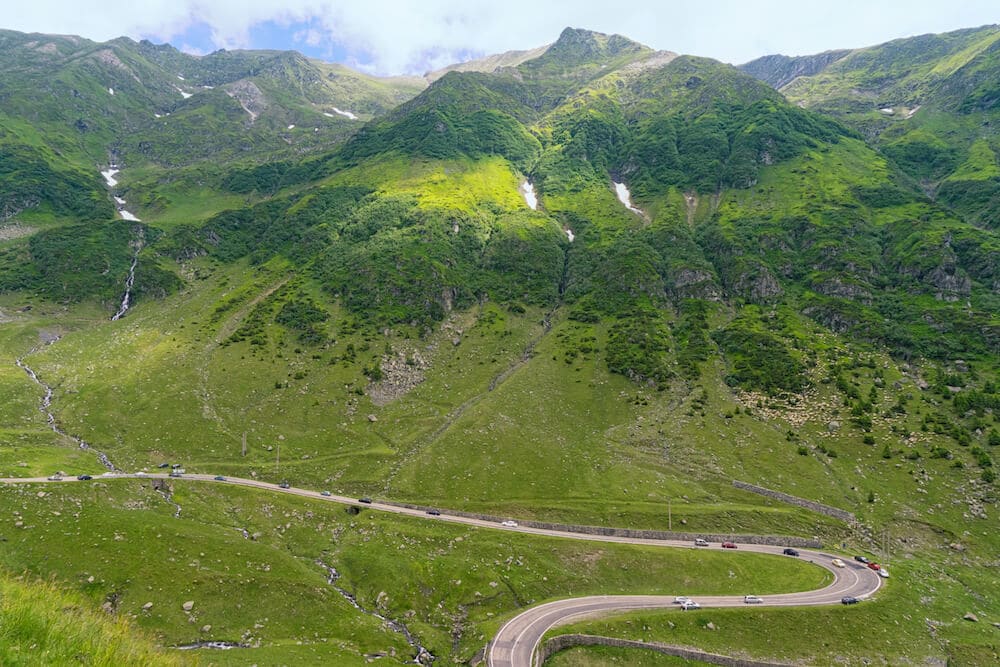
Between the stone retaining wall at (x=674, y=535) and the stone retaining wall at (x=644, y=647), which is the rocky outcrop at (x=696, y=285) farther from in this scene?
the stone retaining wall at (x=644, y=647)

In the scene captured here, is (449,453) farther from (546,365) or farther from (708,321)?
(708,321)

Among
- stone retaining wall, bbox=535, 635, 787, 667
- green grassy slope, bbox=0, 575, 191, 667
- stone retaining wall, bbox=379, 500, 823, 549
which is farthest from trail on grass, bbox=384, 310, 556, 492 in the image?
green grassy slope, bbox=0, 575, 191, 667

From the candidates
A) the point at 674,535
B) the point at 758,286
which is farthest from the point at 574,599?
the point at 758,286

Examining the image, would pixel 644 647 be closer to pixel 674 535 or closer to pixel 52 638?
pixel 674 535

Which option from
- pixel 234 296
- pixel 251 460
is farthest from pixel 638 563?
pixel 234 296

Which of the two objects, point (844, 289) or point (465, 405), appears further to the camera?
point (844, 289)

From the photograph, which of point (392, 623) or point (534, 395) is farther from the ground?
point (534, 395)
